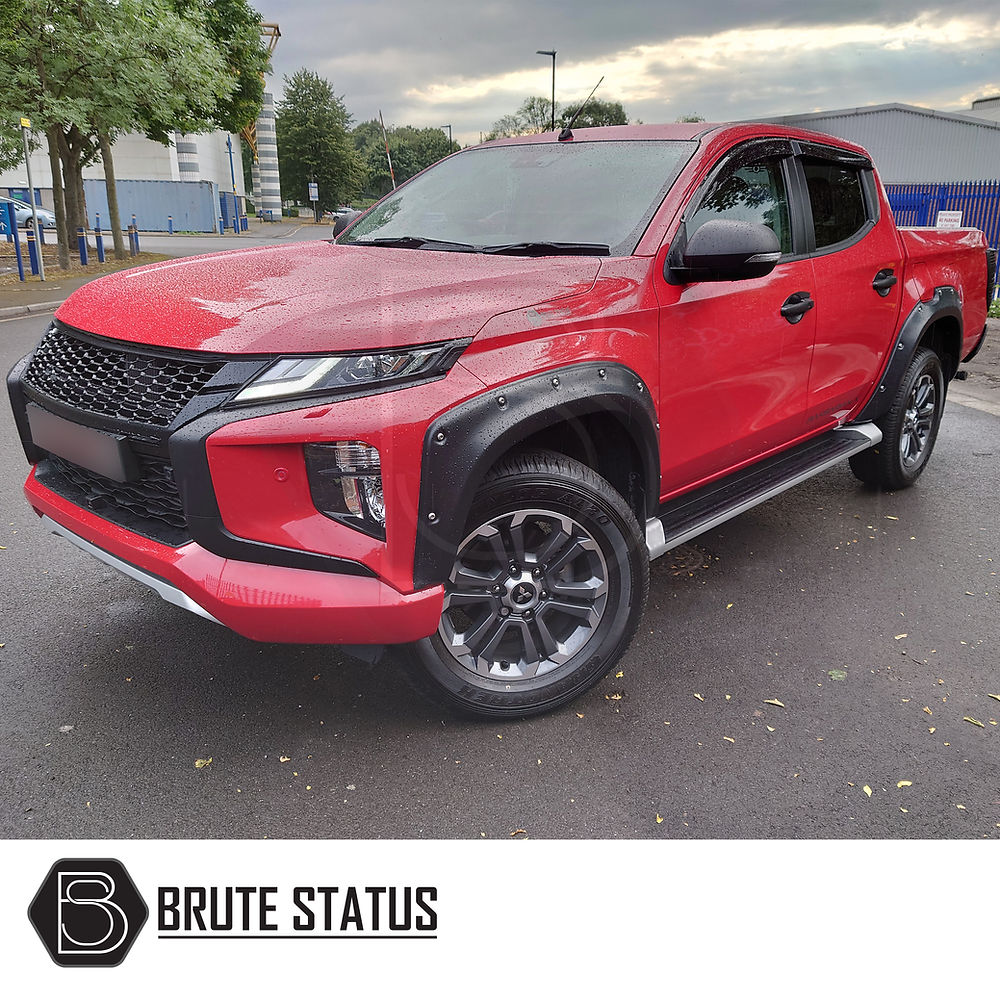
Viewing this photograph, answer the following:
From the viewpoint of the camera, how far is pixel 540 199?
3445 mm

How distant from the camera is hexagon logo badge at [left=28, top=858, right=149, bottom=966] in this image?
1.93 metres

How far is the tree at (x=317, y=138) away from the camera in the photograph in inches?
1272

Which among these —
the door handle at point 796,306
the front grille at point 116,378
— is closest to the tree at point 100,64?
the front grille at point 116,378

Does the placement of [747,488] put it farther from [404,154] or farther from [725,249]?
[404,154]

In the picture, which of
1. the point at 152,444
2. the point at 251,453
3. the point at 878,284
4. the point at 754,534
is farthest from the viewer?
the point at 754,534

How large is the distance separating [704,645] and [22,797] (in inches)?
92.0

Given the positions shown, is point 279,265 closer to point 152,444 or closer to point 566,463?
point 152,444

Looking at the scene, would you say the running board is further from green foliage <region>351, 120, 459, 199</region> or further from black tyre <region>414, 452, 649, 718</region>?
green foliage <region>351, 120, 459, 199</region>

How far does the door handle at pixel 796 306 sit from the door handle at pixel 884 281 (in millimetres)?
739

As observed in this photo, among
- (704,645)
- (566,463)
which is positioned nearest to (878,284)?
(704,645)

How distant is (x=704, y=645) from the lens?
344 centimetres

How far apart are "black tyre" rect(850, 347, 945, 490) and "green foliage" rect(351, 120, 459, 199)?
108 inches

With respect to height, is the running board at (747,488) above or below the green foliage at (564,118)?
below

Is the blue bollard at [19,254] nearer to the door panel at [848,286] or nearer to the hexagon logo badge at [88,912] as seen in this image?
the door panel at [848,286]
